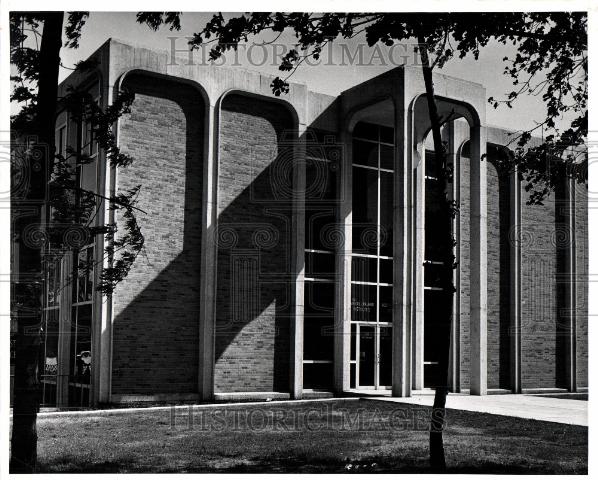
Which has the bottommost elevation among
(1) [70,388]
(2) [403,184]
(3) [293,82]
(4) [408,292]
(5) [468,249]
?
(1) [70,388]

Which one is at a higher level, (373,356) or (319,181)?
(319,181)

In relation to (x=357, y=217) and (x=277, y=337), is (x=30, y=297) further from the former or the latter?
(x=357, y=217)

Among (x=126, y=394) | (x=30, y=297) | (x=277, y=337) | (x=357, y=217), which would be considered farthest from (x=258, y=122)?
(x=30, y=297)

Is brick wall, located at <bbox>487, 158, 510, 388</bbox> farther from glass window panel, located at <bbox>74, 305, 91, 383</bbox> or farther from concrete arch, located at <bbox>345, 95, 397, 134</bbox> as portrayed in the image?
glass window panel, located at <bbox>74, 305, 91, 383</bbox>

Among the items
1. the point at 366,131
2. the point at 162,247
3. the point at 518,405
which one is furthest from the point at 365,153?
the point at 518,405

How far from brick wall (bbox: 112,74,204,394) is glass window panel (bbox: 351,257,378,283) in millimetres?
4735

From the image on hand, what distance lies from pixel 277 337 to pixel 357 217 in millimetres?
4227

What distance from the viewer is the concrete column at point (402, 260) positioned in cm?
1750

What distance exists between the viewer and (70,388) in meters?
16.5

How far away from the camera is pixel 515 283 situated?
72.3ft

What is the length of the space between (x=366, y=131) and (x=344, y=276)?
175 inches

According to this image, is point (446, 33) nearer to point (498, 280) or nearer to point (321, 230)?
point (321, 230)

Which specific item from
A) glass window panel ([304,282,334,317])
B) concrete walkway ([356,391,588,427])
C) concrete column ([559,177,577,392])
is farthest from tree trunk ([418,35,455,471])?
concrete column ([559,177,577,392])
